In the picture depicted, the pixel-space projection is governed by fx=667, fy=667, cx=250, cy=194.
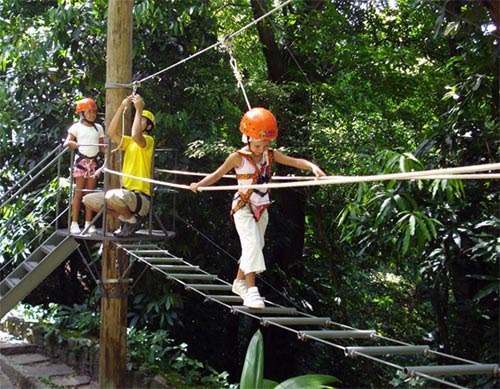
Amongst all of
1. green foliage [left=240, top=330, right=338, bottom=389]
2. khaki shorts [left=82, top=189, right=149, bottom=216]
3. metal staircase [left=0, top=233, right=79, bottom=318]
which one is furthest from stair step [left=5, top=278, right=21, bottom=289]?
green foliage [left=240, top=330, right=338, bottom=389]

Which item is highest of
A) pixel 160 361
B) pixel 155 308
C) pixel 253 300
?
pixel 253 300

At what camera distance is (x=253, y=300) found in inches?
152

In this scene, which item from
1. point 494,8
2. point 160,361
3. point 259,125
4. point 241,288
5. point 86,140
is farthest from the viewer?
point 160,361

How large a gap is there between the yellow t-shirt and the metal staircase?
30.5 inches

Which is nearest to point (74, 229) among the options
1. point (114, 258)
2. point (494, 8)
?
point (114, 258)

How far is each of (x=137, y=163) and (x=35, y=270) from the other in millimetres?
1330

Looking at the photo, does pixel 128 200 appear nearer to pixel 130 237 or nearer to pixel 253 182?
pixel 130 237

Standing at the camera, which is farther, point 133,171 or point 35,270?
Answer: point 35,270

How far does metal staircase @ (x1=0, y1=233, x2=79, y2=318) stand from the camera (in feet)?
17.7

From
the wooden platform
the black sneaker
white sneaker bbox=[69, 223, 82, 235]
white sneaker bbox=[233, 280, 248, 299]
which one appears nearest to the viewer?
white sneaker bbox=[233, 280, 248, 299]

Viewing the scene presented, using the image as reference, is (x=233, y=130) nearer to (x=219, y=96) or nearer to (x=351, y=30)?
(x=219, y=96)

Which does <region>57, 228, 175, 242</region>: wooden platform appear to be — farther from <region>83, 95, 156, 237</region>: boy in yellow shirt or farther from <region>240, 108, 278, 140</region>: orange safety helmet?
<region>240, 108, 278, 140</region>: orange safety helmet

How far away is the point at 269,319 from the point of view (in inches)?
144

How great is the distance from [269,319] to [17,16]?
16.9 feet
